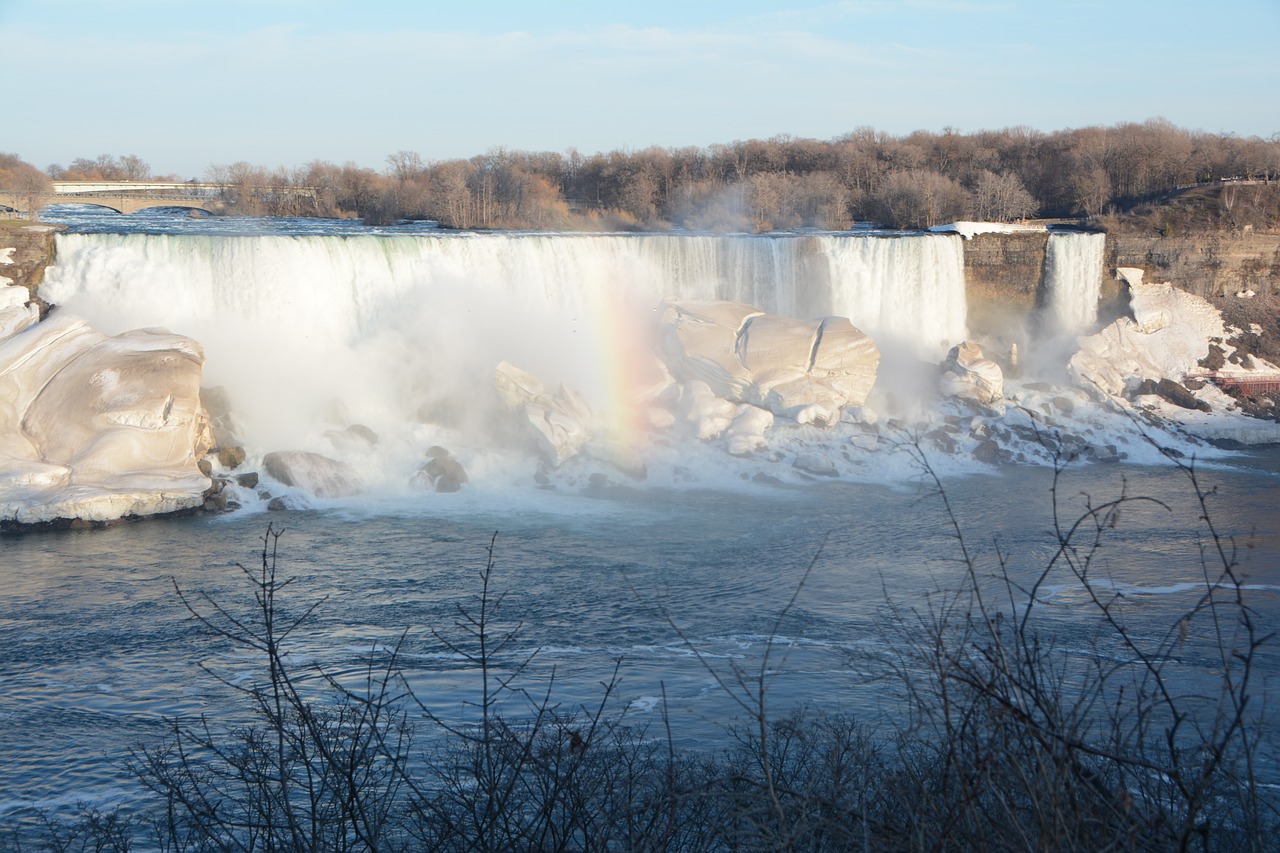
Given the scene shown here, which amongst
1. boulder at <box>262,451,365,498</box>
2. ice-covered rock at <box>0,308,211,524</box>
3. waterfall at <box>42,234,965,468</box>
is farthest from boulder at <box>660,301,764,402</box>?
ice-covered rock at <box>0,308,211,524</box>

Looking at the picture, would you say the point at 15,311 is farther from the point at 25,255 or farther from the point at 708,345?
the point at 708,345

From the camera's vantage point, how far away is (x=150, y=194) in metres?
45.8

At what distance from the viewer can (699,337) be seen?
21953 millimetres

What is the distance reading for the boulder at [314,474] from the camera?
16672 millimetres

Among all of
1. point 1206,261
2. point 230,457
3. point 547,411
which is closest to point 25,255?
point 230,457

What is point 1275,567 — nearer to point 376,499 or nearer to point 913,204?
point 376,499

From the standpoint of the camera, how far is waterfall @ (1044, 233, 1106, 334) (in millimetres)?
27266

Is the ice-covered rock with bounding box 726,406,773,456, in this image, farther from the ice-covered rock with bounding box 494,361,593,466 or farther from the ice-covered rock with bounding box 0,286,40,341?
the ice-covered rock with bounding box 0,286,40,341

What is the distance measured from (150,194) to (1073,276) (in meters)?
36.8

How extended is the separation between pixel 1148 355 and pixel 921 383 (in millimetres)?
6281

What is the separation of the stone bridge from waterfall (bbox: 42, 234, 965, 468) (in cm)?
2037

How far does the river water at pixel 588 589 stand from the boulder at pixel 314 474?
55 cm

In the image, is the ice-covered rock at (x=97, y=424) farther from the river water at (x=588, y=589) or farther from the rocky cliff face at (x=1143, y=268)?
the rocky cliff face at (x=1143, y=268)

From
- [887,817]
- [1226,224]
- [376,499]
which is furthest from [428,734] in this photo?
[1226,224]
